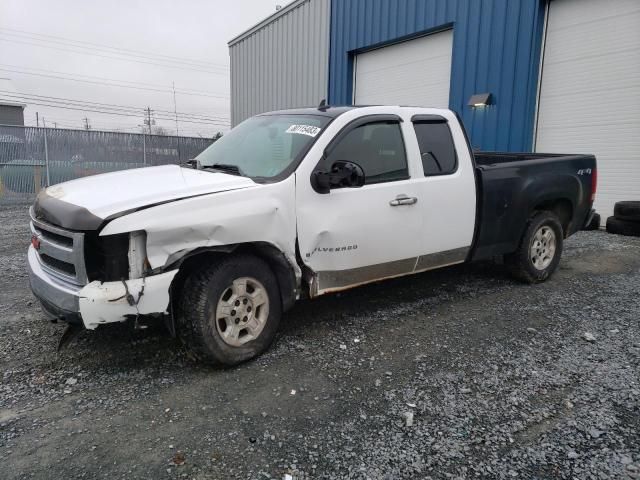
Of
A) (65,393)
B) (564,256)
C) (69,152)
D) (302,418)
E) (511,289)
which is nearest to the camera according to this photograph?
(302,418)

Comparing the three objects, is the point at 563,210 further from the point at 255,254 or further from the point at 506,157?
the point at 255,254

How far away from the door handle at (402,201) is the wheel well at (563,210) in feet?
7.50

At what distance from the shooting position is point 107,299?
112 inches

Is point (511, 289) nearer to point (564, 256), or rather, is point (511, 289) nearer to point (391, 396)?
point (564, 256)

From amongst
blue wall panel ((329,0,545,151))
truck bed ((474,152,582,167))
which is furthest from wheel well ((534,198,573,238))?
blue wall panel ((329,0,545,151))

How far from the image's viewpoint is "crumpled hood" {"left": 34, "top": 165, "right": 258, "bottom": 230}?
9.46ft

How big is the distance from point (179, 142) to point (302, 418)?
1499 cm

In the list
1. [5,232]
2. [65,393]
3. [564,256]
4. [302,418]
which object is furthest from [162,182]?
[5,232]

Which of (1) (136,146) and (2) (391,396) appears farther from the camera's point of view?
(1) (136,146)

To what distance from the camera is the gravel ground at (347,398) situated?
2.43 meters

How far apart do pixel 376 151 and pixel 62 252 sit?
8.24 ft

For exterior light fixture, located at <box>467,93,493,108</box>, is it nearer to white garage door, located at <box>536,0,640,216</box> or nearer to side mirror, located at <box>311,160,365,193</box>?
white garage door, located at <box>536,0,640,216</box>

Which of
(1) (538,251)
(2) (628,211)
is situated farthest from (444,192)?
(2) (628,211)

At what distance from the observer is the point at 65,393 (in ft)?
9.94
